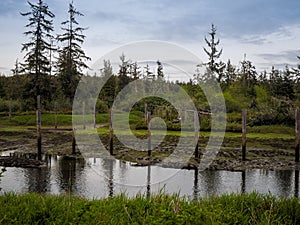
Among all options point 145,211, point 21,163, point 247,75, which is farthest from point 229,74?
point 145,211

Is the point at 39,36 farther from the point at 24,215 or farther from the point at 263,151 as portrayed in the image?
the point at 24,215

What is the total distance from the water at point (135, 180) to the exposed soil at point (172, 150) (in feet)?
2.74

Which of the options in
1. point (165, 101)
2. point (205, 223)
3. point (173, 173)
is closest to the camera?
point (205, 223)

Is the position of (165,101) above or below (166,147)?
above

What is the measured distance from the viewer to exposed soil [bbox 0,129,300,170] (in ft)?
50.2

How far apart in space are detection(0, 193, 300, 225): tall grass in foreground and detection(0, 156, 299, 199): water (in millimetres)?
4264

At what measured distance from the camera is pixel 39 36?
122ft

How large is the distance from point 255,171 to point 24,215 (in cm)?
1088

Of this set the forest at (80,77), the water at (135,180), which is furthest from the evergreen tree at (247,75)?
the water at (135,180)

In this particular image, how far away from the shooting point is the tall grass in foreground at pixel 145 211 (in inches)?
199

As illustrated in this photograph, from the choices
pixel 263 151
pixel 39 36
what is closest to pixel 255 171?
pixel 263 151

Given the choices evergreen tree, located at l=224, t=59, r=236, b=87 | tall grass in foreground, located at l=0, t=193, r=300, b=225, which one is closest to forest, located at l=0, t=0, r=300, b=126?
evergreen tree, located at l=224, t=59, r=236, b=87

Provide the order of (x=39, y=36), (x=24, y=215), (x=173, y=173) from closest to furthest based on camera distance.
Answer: (x=24, y=215) → (x=173, y=173) → (x=39, y=36)

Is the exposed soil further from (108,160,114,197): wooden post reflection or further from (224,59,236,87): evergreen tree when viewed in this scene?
(224,59,236,87): evergreen tree
